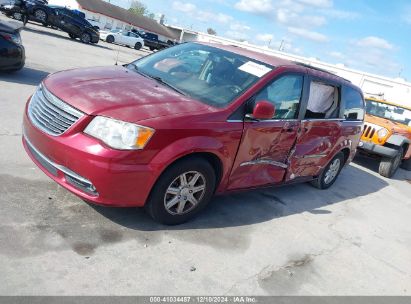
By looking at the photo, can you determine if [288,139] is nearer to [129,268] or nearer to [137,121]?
[137,121]

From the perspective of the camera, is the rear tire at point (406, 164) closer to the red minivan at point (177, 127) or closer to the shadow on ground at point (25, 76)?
the red minivan at point (177, 127)

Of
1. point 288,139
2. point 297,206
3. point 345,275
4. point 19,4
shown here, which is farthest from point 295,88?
point 19,4

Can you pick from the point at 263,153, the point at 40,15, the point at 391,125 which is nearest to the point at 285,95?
the point at 263,153

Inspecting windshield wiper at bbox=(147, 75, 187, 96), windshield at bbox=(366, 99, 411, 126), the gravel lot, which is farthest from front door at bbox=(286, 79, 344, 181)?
windshield at bbox=(366, 99, 411, 126)

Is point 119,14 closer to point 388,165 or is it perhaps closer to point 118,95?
point 388,165

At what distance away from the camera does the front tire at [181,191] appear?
3814 mm

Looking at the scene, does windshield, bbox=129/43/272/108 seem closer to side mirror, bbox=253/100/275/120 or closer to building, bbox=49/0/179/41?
side mirror, bbox=253/100/275/120

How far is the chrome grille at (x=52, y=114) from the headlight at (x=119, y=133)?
19 centimetres

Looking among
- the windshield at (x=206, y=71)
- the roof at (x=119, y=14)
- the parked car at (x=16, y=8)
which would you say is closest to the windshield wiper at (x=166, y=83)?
the windshield at (x=206, y=71)

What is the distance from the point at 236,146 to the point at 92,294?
6.93 ft

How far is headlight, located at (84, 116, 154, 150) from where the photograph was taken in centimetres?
349

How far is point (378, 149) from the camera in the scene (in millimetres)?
9375

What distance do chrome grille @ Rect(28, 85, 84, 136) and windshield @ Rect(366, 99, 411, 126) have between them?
9.30 metres

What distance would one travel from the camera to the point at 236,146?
170 inches
